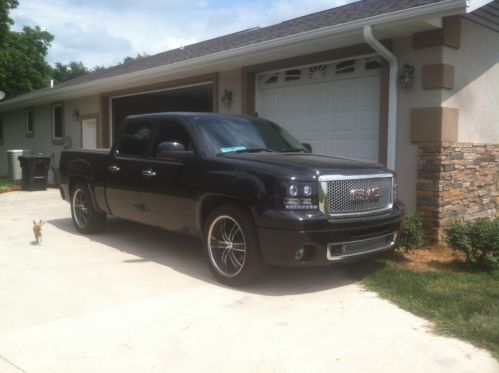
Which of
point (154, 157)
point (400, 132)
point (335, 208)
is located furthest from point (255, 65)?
point (335, 208)

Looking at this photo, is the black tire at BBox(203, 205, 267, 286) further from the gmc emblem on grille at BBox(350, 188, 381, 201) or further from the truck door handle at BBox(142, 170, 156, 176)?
the truck door handle at BBox(142, 170, 156, 176)

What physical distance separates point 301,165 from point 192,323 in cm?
181

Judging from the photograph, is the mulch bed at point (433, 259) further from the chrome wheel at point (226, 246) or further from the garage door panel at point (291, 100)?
the garage door panel at point (291, 100)

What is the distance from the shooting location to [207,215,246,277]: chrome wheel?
5234mm

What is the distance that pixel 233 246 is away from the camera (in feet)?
17.3

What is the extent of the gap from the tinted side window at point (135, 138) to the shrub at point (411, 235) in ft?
11.2

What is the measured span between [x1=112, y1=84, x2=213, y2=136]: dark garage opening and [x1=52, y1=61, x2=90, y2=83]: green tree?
4744cm

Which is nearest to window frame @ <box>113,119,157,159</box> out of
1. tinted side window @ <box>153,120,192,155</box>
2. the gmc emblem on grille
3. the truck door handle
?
tinted side window @ <box>153,120,192,155</box>

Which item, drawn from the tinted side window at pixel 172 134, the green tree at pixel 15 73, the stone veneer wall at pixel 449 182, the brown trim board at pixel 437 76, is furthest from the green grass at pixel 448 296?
the green tree at pixel 15 73

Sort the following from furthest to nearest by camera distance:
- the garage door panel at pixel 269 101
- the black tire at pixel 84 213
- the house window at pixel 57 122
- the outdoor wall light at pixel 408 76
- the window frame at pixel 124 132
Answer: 1. the house window at pixel 57 122
2. the garage door panel at pixel 269 101
3. the black tire at pixel 84 213
4. the outdoor wall light at pixel 408 76
5. the window frame at pixel 124 132

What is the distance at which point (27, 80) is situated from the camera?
29906mm

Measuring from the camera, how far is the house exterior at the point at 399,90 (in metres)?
7.14

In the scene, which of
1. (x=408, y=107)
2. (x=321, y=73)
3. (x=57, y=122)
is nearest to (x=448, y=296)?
(x=408, y=107)

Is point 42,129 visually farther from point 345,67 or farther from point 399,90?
point 399,90
